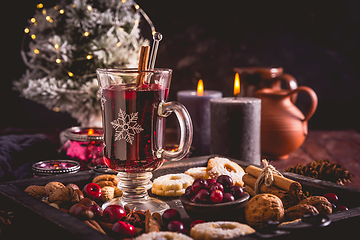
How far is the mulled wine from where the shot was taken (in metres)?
1.17

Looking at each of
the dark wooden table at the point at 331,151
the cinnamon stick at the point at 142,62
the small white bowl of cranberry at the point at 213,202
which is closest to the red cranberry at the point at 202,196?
the small white bowl of cranberry at the point at 213,202

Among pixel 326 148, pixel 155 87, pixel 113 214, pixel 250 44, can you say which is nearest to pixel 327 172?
pixel 155 87

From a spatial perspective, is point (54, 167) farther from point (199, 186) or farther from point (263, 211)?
point (263, 211)

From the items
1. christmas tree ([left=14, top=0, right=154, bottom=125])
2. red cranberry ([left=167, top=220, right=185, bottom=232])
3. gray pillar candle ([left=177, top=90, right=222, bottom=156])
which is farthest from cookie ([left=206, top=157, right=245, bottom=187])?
christmas tree ([left=14, top=0, right=154, bottom=125])

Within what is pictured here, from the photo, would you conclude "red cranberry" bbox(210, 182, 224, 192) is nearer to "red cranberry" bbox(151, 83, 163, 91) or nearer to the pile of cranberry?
the pile of cranberry

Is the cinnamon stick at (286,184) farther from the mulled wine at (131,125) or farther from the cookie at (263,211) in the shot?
the mulled wine at (131,125)

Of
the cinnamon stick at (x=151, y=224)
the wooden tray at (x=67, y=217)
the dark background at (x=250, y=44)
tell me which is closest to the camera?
the wooden tray at (x=67, y=217)

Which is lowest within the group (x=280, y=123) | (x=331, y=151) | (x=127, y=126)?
(x=331, y=151)

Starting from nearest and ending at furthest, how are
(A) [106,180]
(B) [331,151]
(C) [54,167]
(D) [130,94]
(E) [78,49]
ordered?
(D) [130,94]
(A) [106,180]
(C) [54,167]
(E) [78,49]
(B) [331,151]

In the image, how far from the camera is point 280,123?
2102mm

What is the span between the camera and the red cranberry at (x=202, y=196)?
1.07m

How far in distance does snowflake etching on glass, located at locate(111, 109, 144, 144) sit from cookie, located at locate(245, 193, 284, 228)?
1.26ft

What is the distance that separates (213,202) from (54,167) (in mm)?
734

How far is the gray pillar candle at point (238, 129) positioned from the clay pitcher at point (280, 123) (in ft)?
0.90
